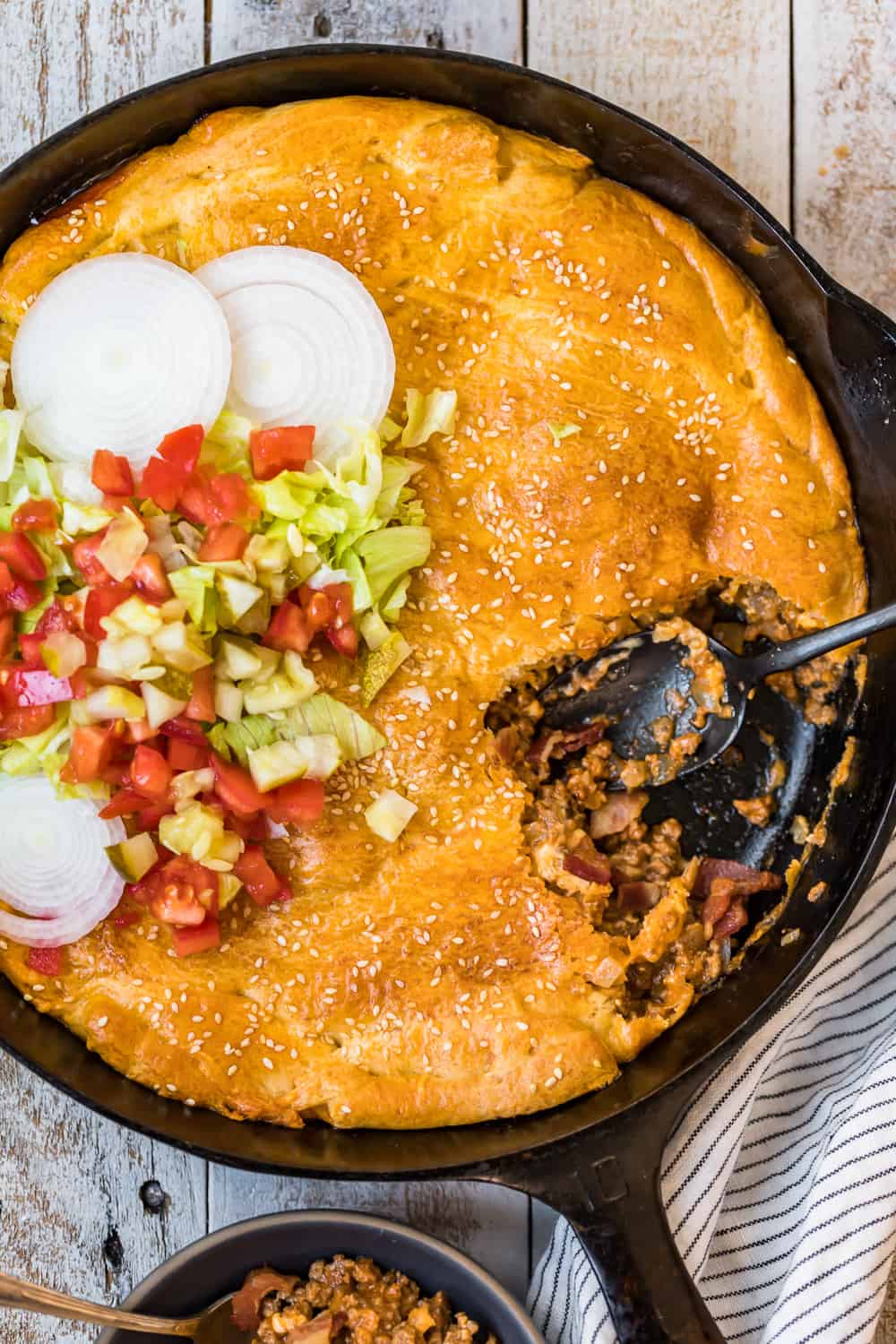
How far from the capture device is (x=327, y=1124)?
2.97 metres

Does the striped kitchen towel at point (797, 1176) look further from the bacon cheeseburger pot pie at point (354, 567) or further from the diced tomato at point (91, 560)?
the diced tomato at point (91, 560)

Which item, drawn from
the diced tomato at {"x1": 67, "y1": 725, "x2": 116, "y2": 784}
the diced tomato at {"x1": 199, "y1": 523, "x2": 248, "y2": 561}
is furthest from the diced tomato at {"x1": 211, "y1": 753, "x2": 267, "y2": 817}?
the diced tomato at {"x1": 199, "y1": 523, "x2": 248, "y2": 561}

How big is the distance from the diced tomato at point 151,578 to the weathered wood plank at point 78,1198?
142cm

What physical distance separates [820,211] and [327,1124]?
2596 mm

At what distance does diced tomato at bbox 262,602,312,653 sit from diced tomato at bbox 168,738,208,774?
286 millimetres

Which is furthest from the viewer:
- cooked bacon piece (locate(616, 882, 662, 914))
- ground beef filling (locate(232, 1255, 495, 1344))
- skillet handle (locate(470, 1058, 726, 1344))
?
cooked bacon piece (locate(616, 882, 662, 914))

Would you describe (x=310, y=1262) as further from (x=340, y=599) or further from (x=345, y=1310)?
(x=340, y=599)

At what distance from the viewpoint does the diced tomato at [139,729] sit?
272 cm

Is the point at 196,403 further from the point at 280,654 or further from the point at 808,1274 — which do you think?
the point at 808,1274

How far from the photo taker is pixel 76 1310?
2775 millimetres

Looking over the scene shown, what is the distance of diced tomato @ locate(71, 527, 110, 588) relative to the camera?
266 centimetres

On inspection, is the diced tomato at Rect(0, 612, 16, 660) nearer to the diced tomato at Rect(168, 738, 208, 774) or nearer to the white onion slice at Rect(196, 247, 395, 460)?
the diced tomato at Rect(168, 738, 208, 774)

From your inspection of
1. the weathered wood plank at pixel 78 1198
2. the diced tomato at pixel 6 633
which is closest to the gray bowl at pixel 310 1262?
the weathered wood plank at pixel 78 1198

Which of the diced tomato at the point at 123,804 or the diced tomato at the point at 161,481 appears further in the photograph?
the diced tomato at the point at 123,804
